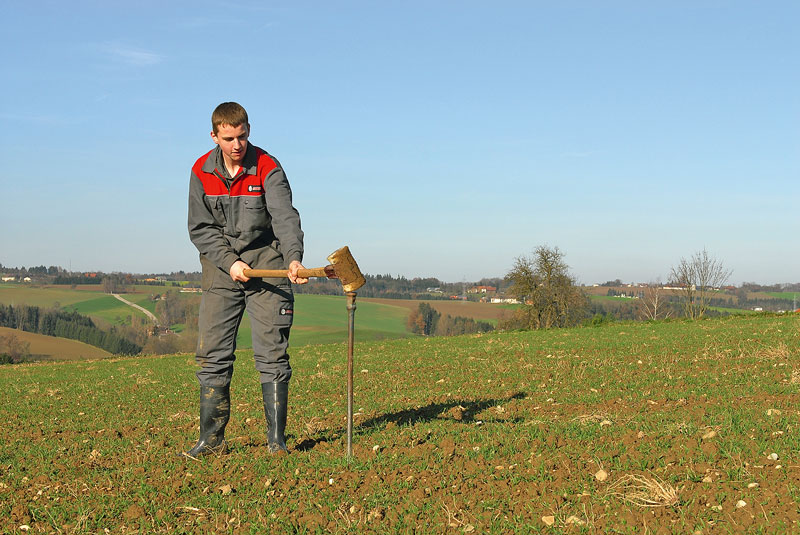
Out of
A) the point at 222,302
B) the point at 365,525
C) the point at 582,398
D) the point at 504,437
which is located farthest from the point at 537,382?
the point at 365,525

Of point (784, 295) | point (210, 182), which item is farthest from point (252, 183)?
point (784, 295)

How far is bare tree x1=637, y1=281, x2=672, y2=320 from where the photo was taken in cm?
6781

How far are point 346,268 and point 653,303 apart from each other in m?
71.3

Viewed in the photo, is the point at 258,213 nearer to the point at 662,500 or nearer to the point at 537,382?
the point at 662,500

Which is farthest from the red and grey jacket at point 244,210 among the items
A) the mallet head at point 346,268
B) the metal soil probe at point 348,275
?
the mallet head at point 346,268

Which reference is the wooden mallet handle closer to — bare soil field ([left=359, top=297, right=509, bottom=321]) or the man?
the man

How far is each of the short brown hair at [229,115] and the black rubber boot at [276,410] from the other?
2174 millimetres

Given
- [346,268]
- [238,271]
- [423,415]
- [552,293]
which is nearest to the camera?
[346,268]

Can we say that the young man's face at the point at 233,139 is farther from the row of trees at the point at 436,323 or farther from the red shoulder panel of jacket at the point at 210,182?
the row of trees at the point at 436,323

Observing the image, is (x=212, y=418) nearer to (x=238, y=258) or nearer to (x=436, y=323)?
(x=238, y=258)

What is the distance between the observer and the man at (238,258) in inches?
214

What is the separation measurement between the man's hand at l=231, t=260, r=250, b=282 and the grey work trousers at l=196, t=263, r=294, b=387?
232 millimetres

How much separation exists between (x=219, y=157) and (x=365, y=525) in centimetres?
333

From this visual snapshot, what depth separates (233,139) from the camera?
5.33 metres
